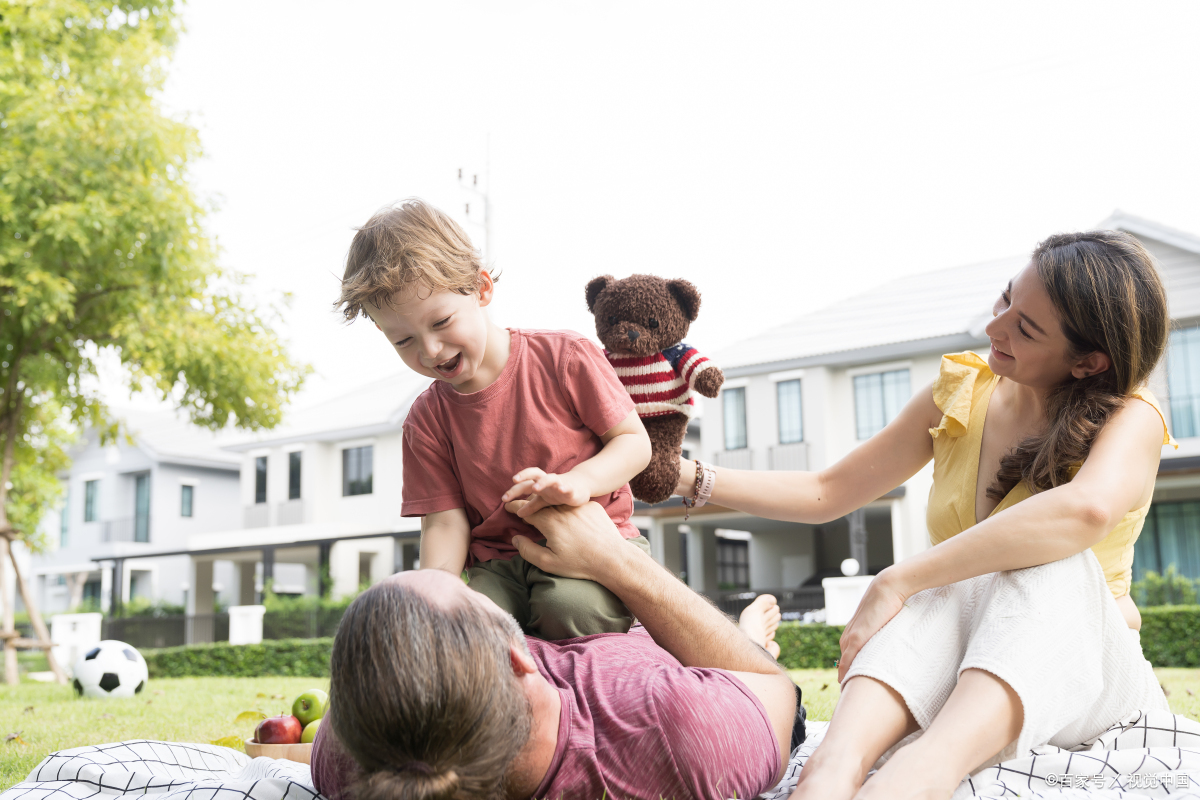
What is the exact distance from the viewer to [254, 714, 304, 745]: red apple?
2971 mm

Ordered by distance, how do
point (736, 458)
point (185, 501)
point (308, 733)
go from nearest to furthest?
point (308, 733)
point (736, 458)
point (185, 501)

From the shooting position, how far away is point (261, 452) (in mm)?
25406

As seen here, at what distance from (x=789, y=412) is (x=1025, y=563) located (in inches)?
695

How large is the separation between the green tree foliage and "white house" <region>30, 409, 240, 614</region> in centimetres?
1923

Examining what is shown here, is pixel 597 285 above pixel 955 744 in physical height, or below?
above

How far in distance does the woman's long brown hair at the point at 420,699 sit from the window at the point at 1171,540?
17420mm

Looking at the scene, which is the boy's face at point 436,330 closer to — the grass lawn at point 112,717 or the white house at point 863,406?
the grass lawn at point 112,717

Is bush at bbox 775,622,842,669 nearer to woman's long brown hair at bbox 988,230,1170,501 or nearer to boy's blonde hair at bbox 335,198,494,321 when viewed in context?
woman's long brown hair at bbox 988,230,1170,501

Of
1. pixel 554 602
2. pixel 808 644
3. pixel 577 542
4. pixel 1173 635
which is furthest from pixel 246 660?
pixel 577 542

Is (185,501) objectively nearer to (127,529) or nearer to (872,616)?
(127,529)

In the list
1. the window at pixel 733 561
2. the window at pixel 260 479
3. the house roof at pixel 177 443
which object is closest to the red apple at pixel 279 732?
the window at pixel 733 561

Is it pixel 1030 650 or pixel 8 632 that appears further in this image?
pixel 8 632

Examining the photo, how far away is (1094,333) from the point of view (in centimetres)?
229

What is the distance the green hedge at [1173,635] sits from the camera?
1016cm
